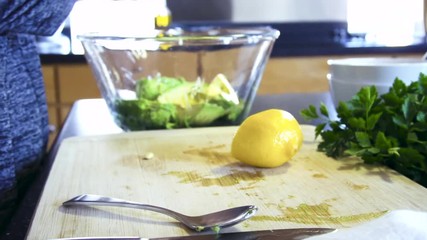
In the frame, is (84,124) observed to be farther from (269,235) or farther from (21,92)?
(269,235)

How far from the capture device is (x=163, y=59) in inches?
36.7

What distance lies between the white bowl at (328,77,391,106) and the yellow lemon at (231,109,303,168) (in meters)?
0.18

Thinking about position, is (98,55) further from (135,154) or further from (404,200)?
(404,200)

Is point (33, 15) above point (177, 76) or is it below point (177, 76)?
above

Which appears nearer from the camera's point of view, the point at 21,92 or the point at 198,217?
the point at 198,217

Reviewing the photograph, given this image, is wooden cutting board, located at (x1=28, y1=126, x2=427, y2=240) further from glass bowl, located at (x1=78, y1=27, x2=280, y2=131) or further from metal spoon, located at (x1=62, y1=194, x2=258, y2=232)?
glass bowl, located at (x1=78, y1=27, x2=280, y2=131)

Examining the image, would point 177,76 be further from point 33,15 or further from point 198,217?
point 198,217

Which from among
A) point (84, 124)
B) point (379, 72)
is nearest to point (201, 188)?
point (379, 72)

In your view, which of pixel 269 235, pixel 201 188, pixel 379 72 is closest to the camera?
pixel 269 235

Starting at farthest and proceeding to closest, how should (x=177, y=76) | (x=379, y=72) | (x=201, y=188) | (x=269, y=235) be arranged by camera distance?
(x=177, y=76), (x=379, y=72), (x=201, y=188), (x=269, y=235)

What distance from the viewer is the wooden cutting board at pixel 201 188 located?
19.7 inches

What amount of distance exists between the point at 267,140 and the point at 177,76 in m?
0.32

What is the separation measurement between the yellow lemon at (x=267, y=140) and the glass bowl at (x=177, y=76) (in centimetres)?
24

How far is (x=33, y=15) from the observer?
62 centimetres
